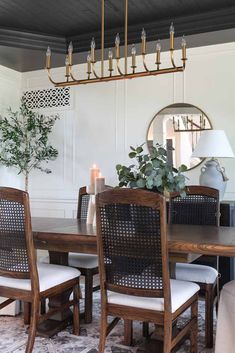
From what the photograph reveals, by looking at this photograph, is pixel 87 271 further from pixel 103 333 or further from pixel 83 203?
pixel 103 333

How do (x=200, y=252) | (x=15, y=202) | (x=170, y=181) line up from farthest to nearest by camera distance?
(x=170, y=181) → (x=15, y=202) → (x=200, y=252)

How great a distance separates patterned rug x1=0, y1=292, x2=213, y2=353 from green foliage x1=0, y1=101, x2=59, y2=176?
2.72 metres

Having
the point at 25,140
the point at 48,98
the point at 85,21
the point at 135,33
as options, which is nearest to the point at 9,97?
the point at 48,98

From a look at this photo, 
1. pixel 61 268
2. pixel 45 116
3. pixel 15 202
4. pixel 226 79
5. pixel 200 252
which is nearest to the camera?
pixel 200 252

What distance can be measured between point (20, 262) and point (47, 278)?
0.20 m

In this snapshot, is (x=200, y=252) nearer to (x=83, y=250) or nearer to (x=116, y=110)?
(x=83, y=250)

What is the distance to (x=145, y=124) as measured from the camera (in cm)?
479

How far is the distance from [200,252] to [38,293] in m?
1.00

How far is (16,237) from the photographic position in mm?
2279

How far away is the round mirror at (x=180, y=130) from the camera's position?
4480mm

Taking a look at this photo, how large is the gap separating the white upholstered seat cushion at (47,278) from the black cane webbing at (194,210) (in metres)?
0.99

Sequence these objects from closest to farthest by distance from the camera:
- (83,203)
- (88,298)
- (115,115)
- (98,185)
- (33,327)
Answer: (33,327) → (98,185) → (88,298) → (83,203) → (115,115)

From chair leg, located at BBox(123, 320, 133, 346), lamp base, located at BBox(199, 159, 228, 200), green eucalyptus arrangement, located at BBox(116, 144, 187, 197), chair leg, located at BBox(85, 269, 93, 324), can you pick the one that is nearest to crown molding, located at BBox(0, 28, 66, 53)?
lamp base, located at BBox(199, 159, 228, 200)

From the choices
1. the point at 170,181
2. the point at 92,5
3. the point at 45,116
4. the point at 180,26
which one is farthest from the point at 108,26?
the point at 170,181
